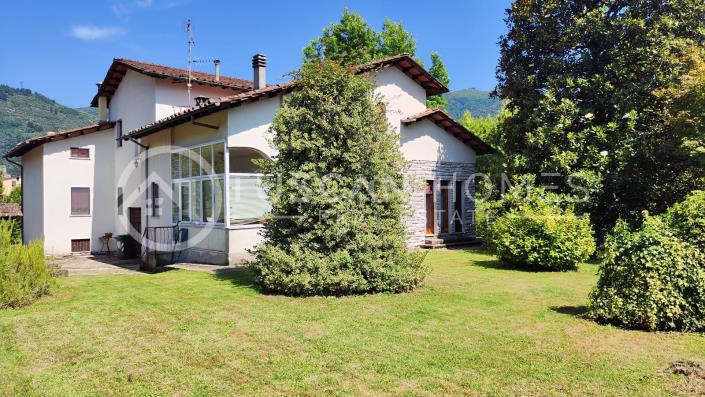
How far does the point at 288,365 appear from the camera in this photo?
5.03 meters

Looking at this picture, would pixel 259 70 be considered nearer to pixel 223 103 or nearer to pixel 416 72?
pixel 223 103

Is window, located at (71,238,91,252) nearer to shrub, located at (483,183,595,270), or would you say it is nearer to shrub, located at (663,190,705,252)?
shrub, located at (483,183,595,270)

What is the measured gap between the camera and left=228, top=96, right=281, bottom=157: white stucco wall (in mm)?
13008

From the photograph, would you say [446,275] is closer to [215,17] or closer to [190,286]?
[190,286]

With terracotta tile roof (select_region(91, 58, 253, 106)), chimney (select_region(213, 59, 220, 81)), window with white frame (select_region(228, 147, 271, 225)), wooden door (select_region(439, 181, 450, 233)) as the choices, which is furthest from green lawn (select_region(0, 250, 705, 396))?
chimney (select_region(213, 59, 220, 81))

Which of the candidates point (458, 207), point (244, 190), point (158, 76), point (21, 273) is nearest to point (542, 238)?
point (458, 207)

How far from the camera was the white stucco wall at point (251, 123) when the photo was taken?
42.7 feet

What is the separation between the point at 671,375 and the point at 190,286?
8573mm

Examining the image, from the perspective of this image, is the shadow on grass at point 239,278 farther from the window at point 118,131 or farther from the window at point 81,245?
the window at point 118,131

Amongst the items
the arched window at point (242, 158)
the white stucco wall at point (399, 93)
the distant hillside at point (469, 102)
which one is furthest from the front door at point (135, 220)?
the distant hillside at point (469, 102)

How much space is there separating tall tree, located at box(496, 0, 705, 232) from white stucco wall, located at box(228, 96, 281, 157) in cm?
849

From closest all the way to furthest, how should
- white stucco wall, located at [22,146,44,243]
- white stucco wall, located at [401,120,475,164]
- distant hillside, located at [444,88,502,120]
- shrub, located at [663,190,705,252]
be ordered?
shrub, located at [663,190,705,252], white stucco wall, located at [401,120,475,164], white stucco wall, located at [22,146,44,243], distant hillside, located at [444,88,502,120]

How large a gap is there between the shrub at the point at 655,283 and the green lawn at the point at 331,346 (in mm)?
267

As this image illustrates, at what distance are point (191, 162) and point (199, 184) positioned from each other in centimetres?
94
